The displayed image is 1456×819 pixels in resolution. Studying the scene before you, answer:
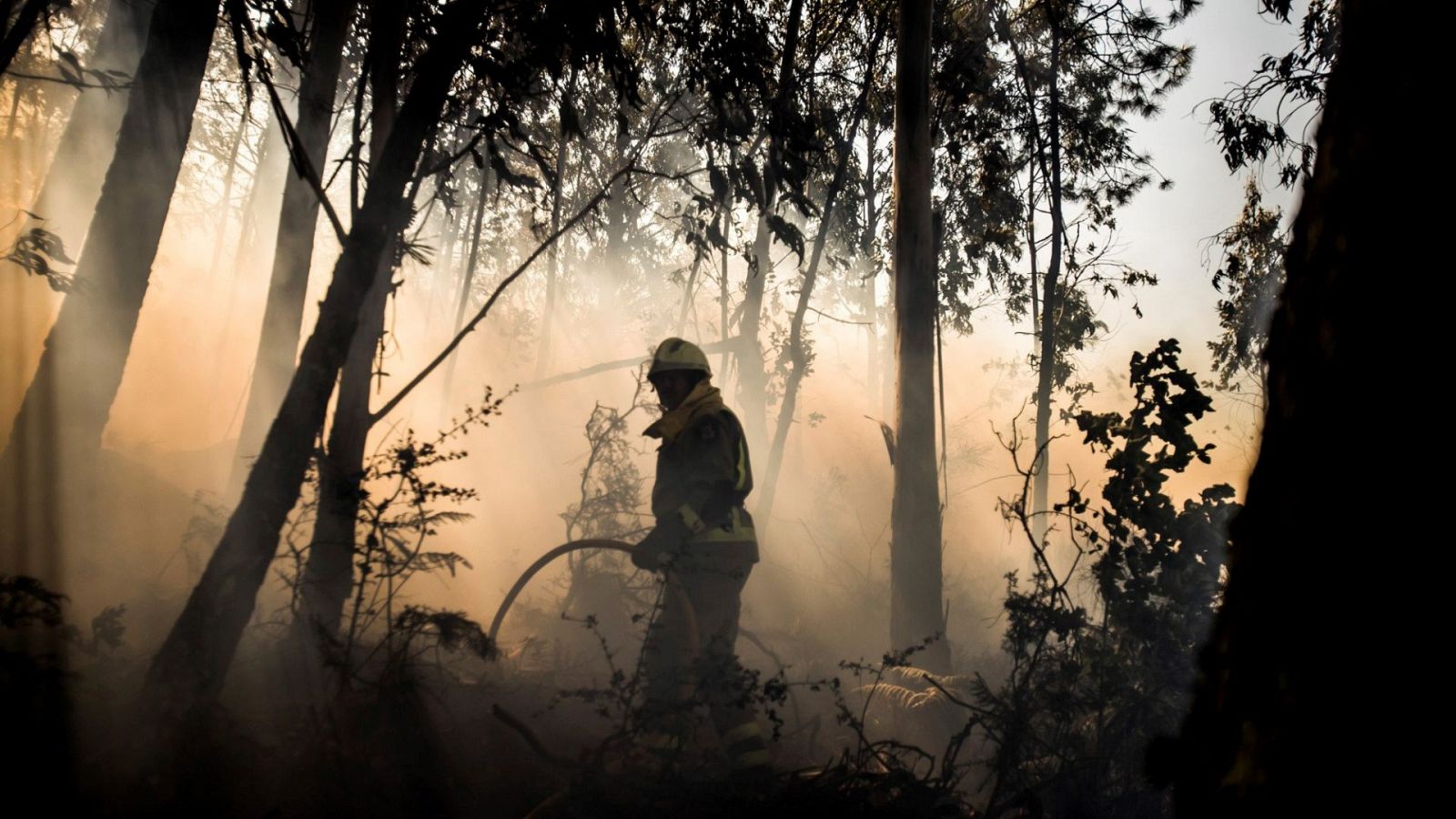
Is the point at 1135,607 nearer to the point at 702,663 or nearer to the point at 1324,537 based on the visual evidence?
the point at 702,663

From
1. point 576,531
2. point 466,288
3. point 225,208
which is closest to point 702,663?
point 576,531

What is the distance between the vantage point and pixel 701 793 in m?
2.95

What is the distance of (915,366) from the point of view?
22.9 feet

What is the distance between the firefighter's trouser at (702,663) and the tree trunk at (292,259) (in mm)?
5532

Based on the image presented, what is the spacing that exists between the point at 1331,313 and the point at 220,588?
3688 mm

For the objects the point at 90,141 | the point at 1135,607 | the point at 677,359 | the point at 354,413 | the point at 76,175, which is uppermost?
the point at 90,141

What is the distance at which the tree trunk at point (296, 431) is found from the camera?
9.94 ft

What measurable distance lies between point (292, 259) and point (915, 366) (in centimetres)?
662

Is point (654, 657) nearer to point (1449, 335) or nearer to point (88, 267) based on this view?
point (1449, 335)

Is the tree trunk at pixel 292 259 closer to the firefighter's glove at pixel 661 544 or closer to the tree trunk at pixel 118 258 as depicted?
the tree trunk at pixel 118 258

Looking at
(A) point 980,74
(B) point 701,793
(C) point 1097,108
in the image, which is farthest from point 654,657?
(C) point 1097,108

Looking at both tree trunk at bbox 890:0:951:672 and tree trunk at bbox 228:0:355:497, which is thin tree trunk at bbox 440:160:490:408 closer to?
tree trunk at bbox 228:0:355:497

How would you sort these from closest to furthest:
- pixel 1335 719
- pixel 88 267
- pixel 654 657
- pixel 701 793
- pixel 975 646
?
1. pixel 1335 719
2. pixel 701 793
3. pixel 654 657
4. pixel 88 267
5. pixel 975 646

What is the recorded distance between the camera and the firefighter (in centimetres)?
391
